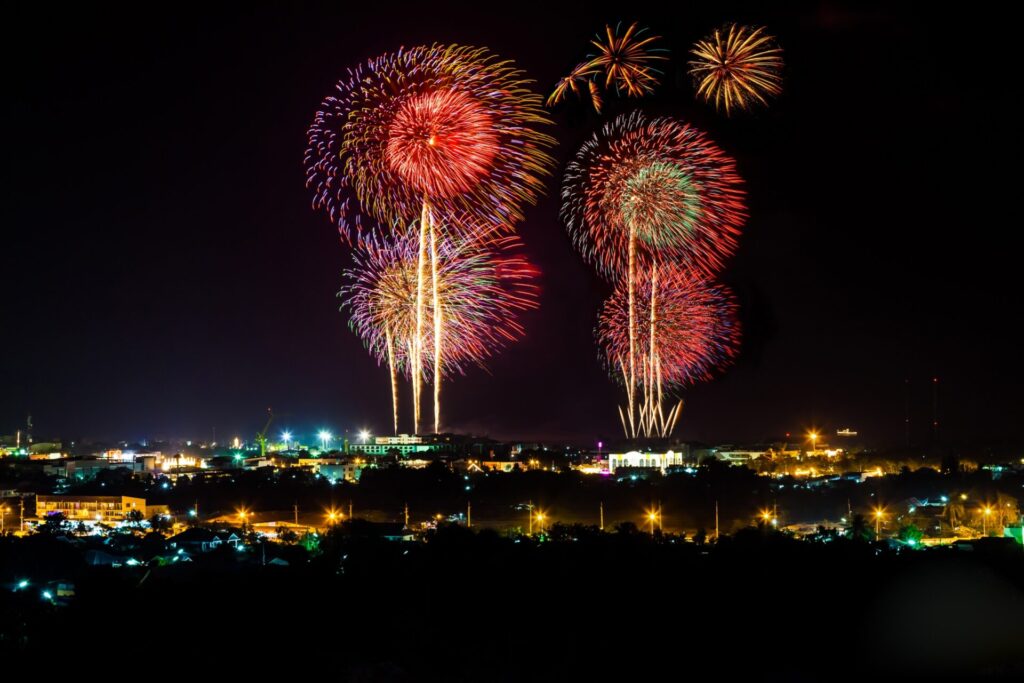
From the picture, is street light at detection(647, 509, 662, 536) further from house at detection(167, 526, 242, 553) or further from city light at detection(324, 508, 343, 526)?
house at detection(167, 526, 242, 553)

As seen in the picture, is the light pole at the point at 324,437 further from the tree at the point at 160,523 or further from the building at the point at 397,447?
the tree at the point at 160,523

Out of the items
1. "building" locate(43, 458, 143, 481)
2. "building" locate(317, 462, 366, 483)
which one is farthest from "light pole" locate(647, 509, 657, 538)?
"building" locate(43, 458, 143, 481)

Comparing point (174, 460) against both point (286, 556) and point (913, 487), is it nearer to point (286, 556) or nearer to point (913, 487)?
point (913, 487)

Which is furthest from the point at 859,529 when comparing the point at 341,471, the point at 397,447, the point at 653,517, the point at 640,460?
the point at 397,447

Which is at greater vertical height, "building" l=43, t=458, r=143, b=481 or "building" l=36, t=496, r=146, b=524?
"building" l=43, t=458, r=143, b=481

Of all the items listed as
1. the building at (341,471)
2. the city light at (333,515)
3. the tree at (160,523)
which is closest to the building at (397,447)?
the building at (341,471)

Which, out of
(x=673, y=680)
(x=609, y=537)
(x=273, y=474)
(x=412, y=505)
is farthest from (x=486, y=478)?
(x=673, y=680)
